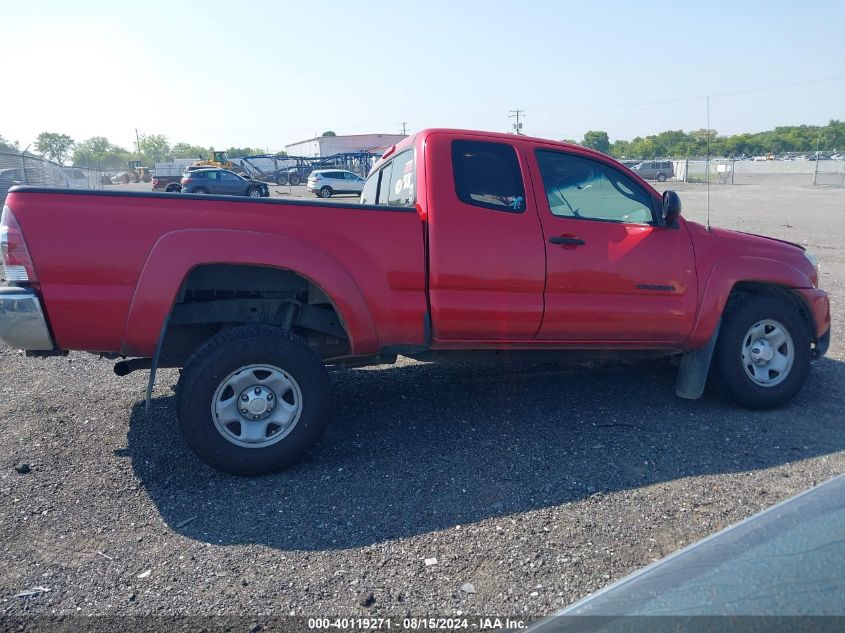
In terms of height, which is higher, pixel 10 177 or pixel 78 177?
pixel 78 177

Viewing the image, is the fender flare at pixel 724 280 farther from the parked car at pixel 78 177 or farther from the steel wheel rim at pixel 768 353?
the parked car at pixel 78 177

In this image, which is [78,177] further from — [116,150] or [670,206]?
[116,150]

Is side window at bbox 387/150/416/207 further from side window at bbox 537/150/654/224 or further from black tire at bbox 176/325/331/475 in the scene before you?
black tire at bbox 176/325/331/475

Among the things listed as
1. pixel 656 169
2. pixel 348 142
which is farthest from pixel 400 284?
pixel 348 142

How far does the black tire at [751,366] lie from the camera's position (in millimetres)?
5234

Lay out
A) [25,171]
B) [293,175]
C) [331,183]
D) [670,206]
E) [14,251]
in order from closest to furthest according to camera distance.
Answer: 1. [14,251]
2. [670,206]
3. [25,171]
4. [331,183]
5. [293,175]

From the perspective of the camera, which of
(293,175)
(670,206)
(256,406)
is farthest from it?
(293,175)

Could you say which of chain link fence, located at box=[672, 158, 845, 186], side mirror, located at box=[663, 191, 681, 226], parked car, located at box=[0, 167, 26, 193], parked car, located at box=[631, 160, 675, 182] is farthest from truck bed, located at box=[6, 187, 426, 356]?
parked car, located at box=[631, 160, 675, 182]

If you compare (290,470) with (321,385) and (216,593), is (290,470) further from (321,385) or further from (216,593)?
(216,593)

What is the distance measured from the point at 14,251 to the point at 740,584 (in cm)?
381

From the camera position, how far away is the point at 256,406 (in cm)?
415

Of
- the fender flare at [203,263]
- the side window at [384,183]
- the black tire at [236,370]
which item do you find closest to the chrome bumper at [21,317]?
the fender flare at [203,263]

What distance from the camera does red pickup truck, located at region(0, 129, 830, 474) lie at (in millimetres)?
3975

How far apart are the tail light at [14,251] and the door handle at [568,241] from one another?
3146mm
